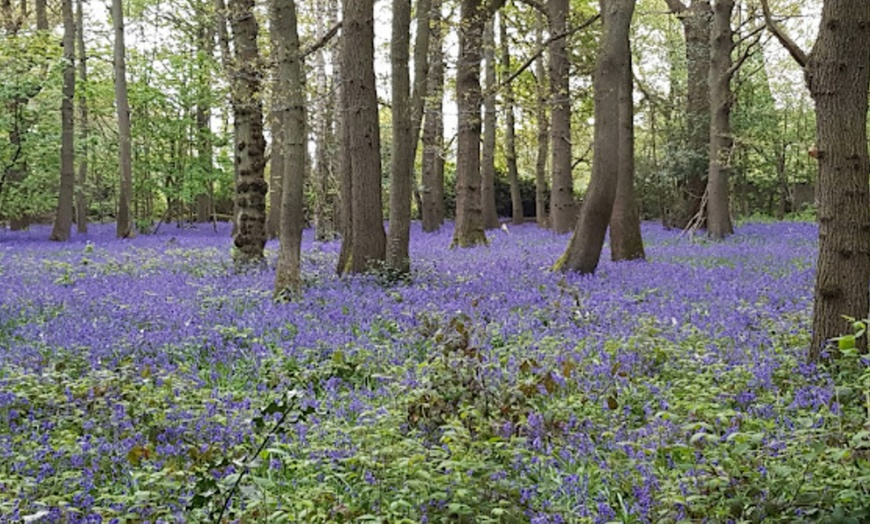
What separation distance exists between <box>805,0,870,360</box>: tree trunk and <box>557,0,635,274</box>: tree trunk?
5801mm

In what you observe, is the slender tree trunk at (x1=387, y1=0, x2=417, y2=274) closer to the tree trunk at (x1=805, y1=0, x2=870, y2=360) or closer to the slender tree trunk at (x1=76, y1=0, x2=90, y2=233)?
the tree trunk at (x1=805, y1=0, x2=870, y2=360)

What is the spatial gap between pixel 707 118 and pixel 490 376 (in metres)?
21.3

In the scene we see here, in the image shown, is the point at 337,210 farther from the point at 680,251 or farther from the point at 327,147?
the point at 680,251

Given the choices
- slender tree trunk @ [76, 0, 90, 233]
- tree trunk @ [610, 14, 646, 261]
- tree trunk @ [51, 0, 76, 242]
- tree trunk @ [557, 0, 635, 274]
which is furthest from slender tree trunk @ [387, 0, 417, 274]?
slender tree trunk @ [76, 0, 90, 233]

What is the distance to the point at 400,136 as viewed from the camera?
11648mm

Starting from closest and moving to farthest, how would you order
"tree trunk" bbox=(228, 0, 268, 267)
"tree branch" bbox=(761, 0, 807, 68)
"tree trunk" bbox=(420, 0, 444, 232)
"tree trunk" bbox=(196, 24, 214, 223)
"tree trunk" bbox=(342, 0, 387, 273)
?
"tree branch" bbox=(761, 0, 807, 68) → "tree trunk" bbox=(342, 0, 387, 273) → "tree trunk" bbox=(228, 0, 268, 267) → "tree trunk" bbox=(420, 0, 444, 232) → "tree trunk" bbox=(196, 24, 214, 223)

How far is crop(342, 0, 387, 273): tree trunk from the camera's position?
1073 centimetres

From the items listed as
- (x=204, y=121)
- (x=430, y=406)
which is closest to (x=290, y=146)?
(x=430, y=406)

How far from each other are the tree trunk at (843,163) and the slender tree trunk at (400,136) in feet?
21.7

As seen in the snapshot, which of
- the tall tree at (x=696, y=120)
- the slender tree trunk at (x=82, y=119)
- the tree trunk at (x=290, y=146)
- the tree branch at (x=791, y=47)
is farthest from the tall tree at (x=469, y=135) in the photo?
the slender tree trunk at (x=82, y=119)

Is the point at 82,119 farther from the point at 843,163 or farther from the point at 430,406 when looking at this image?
the point at 843,163

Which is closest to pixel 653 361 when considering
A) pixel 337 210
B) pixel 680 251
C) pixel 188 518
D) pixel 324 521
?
pixel 324 521

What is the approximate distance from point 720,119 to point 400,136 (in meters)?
10.3

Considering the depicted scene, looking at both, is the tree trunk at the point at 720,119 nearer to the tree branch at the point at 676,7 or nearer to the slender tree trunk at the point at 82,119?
the tree branch at the point at 676,7
